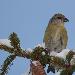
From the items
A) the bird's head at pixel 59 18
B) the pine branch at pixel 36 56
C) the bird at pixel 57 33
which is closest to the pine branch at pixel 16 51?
the pine branch at pixel 36 56

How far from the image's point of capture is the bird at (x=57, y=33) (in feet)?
16.1

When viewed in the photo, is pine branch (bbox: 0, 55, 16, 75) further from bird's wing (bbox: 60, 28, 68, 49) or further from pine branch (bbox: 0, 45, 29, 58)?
bird's wing (bbox: 60, 28, 68, 49)

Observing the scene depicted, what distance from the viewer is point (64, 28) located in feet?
18.0

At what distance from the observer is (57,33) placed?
17.3 feet

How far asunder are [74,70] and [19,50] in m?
0.48

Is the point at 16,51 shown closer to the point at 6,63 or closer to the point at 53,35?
the point at 6,63

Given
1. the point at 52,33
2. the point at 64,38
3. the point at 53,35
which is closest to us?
the point at 64,38

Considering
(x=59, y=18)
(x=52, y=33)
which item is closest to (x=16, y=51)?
(x=52, y=33)

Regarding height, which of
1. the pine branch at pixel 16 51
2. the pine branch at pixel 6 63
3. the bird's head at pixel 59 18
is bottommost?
the pine branch at pixel 6 63

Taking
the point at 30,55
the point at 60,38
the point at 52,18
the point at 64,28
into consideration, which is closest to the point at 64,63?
the point at 30,55

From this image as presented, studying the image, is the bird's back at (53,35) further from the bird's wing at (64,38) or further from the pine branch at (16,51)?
the pine branch at (16,51)

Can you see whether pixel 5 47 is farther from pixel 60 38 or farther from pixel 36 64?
pixel 60 38

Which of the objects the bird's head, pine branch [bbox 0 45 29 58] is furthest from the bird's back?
pine branch [bbox 0 45 29 58]

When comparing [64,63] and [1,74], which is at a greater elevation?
[64,63]
